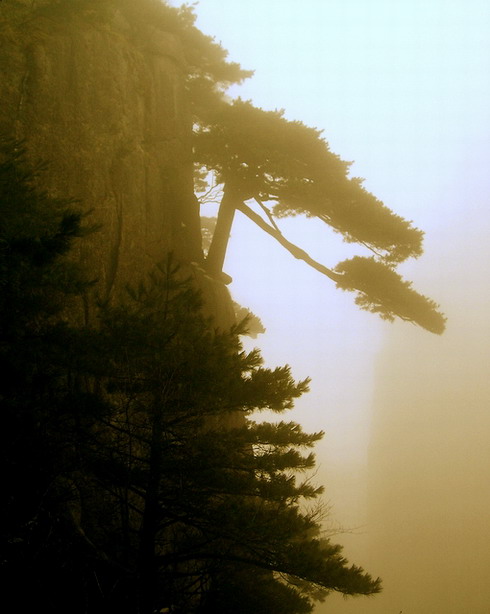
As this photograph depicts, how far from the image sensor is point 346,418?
15600 cm

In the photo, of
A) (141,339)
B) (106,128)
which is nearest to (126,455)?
(141,339)

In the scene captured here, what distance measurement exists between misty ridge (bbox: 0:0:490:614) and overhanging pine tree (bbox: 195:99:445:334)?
0.17 feet

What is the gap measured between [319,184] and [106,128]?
5.41 meters

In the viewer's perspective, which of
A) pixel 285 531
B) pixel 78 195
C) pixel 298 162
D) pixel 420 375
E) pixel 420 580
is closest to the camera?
pixel 285 531

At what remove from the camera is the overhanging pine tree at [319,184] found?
403 inches

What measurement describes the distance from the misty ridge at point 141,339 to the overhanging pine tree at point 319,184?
0.05 m

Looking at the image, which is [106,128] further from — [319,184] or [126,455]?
[126,455]

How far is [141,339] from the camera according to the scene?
5504 millimetres

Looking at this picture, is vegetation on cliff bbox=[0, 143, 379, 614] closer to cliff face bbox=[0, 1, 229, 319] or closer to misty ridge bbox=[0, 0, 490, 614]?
misty ridge bbox=[0, 0, 490, 614]

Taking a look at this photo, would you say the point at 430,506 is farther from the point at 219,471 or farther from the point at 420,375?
the point at 219,471

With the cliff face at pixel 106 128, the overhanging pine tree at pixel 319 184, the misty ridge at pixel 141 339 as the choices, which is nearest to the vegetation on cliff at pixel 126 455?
the misty ridge at pixel 141 339

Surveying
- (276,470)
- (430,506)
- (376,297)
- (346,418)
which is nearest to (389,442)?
(430,506)

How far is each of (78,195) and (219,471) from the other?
6.44m

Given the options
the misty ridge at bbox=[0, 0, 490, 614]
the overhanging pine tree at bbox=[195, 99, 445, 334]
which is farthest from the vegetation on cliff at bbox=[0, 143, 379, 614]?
the overhanging pine tree at bbox=[195, 99, 445, 334]
